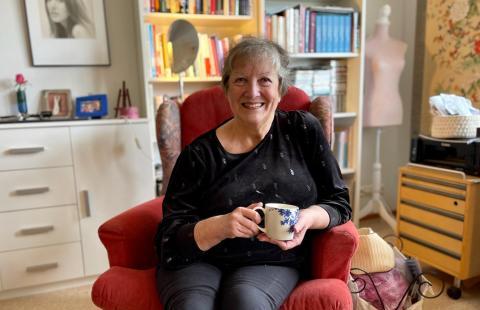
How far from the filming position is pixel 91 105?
209cm

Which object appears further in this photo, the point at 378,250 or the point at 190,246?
the point at 378,250

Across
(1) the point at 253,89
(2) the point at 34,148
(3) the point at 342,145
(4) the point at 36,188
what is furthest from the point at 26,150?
(3) the point at 342,145

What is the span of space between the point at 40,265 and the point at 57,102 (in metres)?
0.90

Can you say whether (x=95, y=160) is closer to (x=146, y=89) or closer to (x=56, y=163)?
(x=56, y=163)

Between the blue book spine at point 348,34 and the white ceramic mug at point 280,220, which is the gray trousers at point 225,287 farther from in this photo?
the blue book spine at point 348,34

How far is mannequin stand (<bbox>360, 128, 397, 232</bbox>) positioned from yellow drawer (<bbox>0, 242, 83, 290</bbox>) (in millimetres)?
1905

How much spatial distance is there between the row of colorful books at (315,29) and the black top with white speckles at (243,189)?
46.7 inches

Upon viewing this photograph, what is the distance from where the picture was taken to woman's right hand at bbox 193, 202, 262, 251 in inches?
36.8

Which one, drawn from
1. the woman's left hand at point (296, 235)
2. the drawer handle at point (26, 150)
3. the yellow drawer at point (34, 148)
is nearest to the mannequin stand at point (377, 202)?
the woman's left hand at point (296, 235)

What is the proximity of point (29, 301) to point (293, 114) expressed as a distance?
1694 mm

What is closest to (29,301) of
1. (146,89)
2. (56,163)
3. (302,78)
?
(56,163)

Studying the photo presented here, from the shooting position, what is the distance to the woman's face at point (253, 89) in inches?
41.7

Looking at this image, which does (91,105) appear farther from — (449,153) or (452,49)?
(452,49)

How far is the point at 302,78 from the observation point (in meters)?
2.28
